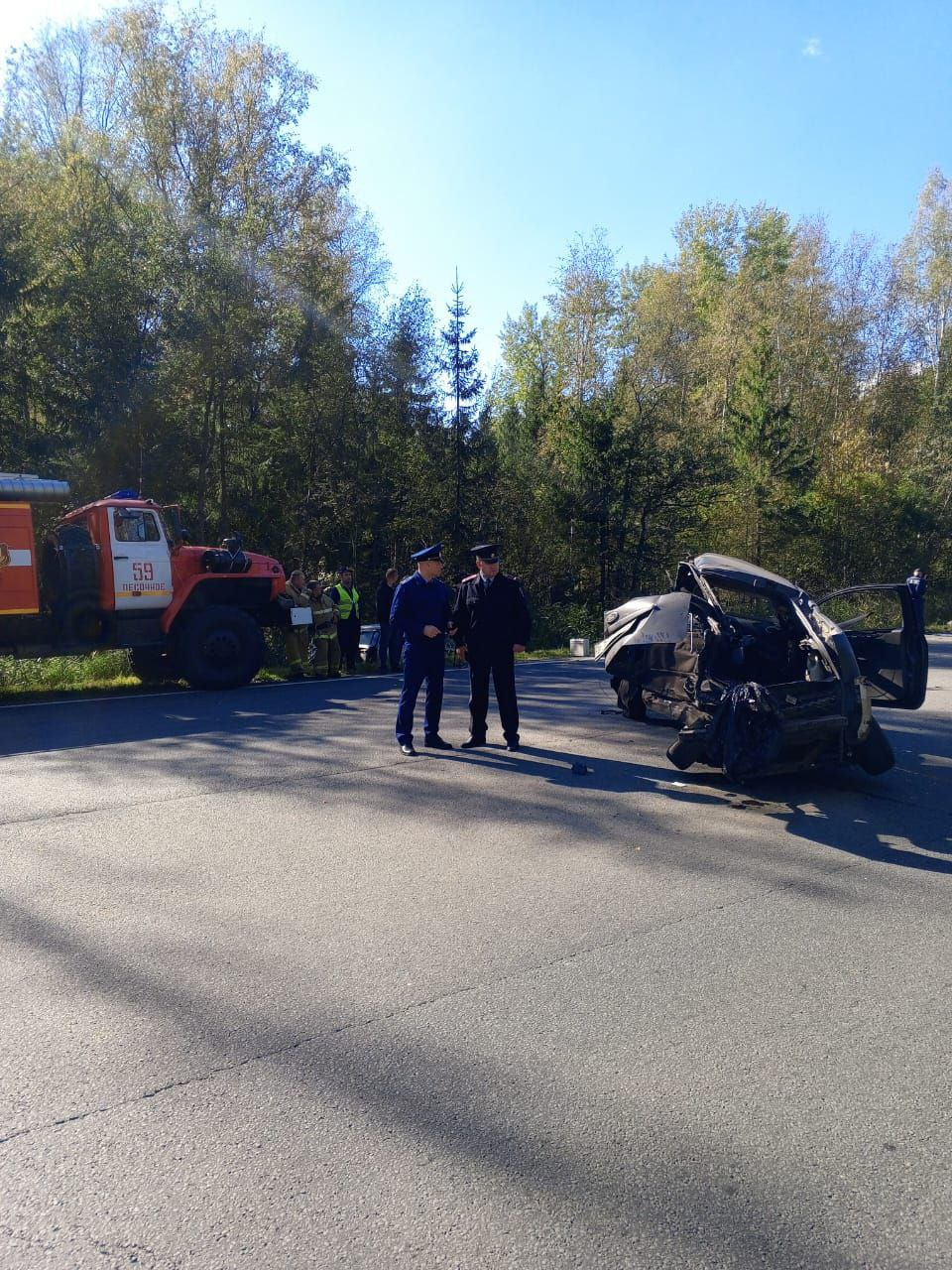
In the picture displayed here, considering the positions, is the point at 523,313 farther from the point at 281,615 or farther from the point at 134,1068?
the point at 134,1068

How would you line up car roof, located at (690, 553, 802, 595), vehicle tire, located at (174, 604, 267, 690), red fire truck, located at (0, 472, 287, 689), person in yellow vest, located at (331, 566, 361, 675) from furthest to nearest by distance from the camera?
1. person in yellow vest, located at (331, 566, 361, 675)
2. vehicle tire, located at (174, 604, 267, 690)
3. red fire truck, located at (0, 472, 287, 689)
4. car roof, located at (690, 553, 802, 595)

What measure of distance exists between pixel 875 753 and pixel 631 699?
2974 millimetres

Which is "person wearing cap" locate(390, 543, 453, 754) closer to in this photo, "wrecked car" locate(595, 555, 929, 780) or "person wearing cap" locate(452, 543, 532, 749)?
"person wearing cap" locate(452, 543, 532, 749)

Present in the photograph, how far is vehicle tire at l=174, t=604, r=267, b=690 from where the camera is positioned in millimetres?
12883

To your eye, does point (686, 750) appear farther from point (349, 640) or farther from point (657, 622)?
point (349, 640)

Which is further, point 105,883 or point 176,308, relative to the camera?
point 176,308

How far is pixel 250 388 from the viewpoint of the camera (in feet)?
72.0

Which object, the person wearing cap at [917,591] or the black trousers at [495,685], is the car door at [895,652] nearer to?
the person wearing cap at [917,591]

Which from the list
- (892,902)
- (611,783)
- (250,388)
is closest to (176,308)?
(250,388)

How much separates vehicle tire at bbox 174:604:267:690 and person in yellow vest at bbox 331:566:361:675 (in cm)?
217

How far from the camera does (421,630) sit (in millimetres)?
8742

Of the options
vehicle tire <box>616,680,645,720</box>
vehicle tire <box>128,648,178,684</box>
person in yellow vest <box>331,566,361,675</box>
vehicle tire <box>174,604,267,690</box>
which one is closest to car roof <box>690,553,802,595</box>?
vehicle tire <box>616,680,645,720</box>

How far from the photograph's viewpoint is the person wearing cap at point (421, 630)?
28.6 feet

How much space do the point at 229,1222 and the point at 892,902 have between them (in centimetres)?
375
